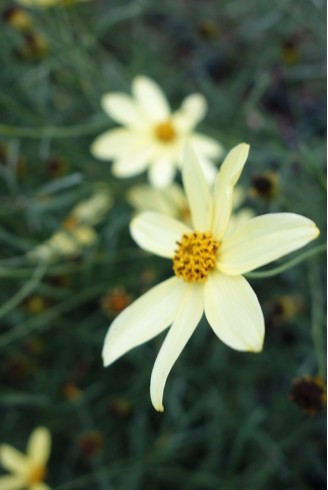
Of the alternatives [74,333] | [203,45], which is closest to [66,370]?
[74,333]

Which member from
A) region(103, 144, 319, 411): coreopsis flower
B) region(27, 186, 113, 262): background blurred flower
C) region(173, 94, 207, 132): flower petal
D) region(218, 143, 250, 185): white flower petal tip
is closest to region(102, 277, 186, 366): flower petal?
region(103, 144, 319, 411): coreopsis flower

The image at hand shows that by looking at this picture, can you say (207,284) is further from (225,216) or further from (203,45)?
(203,45)

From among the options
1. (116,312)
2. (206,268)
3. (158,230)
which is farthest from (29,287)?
(206,268)

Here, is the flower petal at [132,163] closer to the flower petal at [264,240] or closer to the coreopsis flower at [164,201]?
the coreopsis flower at [164,201]

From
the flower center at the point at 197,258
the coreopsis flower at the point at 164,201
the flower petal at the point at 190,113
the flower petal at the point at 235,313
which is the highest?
the flower petal at the point at 190,113

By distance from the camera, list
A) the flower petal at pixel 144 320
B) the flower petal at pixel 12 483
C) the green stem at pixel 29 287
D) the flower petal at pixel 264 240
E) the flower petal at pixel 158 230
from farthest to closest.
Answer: the flower petal at pixel 12 483 → the green stem at pixel 29 287 → the flower petal at pixel 158 230 → the flower petal at pixel 144 320 → the flower petal at pixel 264 240

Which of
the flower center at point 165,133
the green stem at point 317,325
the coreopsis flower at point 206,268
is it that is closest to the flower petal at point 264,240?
the coreopsis flower at point 206,268

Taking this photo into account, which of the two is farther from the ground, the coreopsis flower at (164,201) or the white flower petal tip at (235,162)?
the coreopsis flower at (164,201)

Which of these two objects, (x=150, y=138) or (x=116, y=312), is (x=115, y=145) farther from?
(x=116, y=312)
